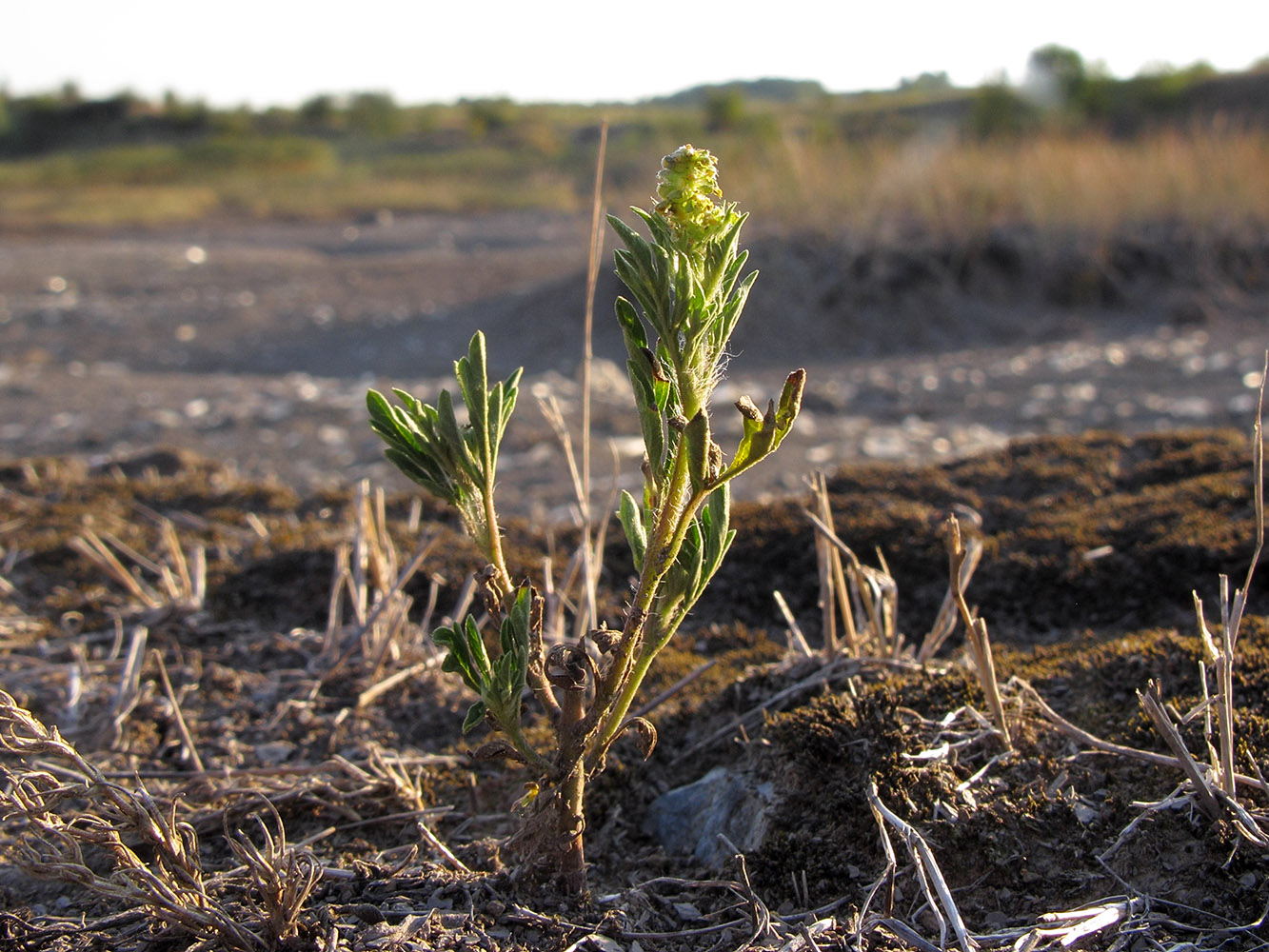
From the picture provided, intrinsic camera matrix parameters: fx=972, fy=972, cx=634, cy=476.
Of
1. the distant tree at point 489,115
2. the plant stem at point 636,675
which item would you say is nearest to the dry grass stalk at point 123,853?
the plant stem at point 636,675

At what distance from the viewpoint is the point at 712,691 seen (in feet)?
6.36

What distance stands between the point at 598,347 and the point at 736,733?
253 inches

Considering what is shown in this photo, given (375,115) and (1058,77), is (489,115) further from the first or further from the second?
(1058,77)

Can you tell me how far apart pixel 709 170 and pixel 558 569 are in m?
1.82

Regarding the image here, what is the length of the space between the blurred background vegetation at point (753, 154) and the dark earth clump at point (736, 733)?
1.37 metres

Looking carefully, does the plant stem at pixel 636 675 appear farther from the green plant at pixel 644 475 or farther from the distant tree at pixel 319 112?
the distant tree at pixel 319 112

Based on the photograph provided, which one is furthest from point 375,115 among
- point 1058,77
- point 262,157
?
point 1058,77

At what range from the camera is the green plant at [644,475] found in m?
1.01

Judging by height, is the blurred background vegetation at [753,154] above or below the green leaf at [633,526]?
above

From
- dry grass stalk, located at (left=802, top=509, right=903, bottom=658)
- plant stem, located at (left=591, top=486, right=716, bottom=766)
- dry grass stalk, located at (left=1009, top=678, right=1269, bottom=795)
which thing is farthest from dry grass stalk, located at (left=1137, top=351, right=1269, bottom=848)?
plant stem, located at (left=591, top=486, right=716, bottom=766)

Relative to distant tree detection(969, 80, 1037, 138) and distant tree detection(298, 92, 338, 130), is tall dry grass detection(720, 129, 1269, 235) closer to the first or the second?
distant tree detection(969, 80, 1037, 138)

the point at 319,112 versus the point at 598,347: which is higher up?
the point at 319,112

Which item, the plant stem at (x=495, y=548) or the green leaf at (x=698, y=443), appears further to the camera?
the plant stem at (x=495, y=548)

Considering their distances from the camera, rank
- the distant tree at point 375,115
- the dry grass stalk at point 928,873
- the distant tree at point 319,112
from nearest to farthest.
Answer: the dry grass stalk at point 928,873, the distant tree at point 375,115, the distant tree at point 319,112
